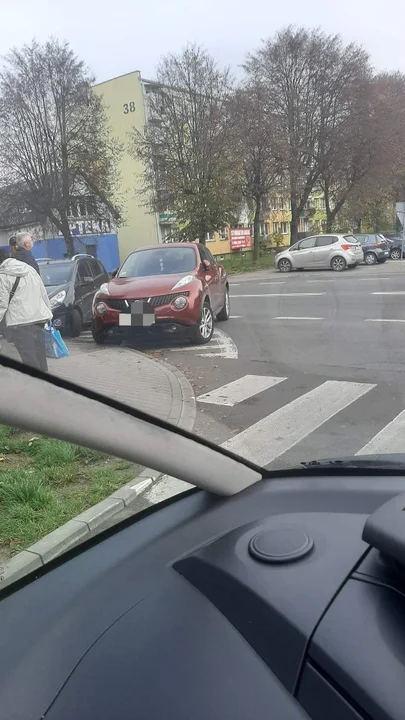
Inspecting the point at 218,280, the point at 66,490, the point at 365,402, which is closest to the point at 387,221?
the point at 218,280

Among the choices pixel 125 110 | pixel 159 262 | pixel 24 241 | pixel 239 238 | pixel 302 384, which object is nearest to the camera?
pixel 24 241

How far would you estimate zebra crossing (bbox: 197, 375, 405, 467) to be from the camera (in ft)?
11.7

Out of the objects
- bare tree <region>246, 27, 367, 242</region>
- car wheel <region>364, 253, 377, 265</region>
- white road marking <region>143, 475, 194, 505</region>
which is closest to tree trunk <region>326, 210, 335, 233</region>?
car wheel <region>364, 253, 377, 265</region>

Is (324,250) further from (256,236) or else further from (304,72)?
(304,72)

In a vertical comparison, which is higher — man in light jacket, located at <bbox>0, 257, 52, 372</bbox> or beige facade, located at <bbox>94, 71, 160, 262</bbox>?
beige facade, located at <bbox>94, 71, 160, 262</bbox>

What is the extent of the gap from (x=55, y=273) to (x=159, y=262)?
440cm

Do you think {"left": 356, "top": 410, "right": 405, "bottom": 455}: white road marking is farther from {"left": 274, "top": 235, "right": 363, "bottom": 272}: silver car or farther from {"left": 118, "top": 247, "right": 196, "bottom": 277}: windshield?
{"left": 274, "top": 235, "right": 363, "bottom": 272}: silver car

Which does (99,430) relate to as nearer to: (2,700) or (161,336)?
(2,700)

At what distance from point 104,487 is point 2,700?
189 cm

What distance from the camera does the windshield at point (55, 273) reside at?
2.92 m

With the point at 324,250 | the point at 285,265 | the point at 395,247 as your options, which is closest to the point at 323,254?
the point at 324,250

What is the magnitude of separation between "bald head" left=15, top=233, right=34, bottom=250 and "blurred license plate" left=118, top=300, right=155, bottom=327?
1.02 metres

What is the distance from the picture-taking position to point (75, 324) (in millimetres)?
3461

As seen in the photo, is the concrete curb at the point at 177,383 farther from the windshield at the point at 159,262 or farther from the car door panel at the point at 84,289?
the windshield at the point at 159,262
